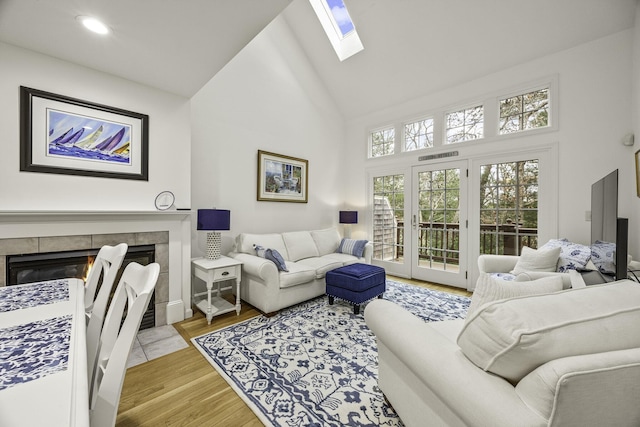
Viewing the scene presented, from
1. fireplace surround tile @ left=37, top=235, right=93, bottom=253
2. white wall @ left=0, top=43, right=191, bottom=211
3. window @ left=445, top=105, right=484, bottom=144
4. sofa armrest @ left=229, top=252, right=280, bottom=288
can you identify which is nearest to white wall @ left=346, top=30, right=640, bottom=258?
window @ left=445, top=105, right=484, bottom=144

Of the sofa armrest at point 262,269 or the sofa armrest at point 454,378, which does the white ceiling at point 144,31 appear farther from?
the sofa armrest at point 454,378

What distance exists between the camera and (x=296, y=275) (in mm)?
2930

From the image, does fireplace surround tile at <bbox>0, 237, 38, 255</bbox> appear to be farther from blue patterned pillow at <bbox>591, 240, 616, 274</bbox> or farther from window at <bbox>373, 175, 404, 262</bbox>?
window at <bbox>373, 175, 404, 262</bbox>

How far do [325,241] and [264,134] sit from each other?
1.95m

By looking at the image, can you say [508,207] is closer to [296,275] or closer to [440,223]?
[440,223]

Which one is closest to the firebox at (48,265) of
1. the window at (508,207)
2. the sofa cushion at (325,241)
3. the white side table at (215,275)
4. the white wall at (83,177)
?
the white wall at (83,177)

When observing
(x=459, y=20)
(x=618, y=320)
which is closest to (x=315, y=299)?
Answer: (x=618, y=320)

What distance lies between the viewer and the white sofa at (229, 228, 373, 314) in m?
2.77

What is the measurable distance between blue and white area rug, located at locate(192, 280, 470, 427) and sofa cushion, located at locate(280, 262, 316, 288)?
322 millimetres

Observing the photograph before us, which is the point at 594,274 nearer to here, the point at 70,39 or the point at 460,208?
the point at 460,208

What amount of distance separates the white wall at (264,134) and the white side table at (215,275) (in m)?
0.46

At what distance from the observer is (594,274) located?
2.04 m

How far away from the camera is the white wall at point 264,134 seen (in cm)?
333

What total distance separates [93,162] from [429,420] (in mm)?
3058
